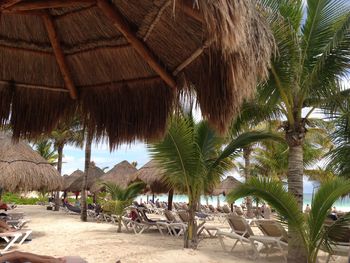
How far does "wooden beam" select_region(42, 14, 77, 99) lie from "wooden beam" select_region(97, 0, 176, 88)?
0.58 metres

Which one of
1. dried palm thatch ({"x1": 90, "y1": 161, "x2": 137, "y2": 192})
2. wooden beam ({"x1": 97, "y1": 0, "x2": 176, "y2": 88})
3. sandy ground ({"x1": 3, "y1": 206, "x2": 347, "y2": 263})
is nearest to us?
wooden beam ({"x1": 97, "y1": 0, "x2": 176, "y2": 88})

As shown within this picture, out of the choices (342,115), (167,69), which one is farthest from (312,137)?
(167,69)

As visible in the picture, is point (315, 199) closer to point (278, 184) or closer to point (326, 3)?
point (278, 184)

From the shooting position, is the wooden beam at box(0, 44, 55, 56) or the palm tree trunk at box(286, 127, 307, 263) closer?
the wooden beam at box(0, 44, 55, 56)

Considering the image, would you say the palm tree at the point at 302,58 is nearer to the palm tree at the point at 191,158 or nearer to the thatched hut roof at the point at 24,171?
the palm tree at the point at 191,158

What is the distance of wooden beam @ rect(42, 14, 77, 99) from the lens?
125 inches

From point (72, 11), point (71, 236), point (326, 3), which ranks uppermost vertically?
point (326, 3)

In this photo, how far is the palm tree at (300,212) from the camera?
212 inches

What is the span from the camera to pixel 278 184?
5637mm

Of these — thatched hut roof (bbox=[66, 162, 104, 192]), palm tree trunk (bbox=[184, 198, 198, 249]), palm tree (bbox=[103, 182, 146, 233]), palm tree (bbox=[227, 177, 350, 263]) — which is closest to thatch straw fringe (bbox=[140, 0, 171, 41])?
palm tree (bbox=[227, 177, 350, 263])

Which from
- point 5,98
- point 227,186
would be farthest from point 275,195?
point 227,186

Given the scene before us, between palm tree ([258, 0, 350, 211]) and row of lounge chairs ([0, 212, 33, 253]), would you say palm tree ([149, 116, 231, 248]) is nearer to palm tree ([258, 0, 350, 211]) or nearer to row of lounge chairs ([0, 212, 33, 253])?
palm tree ([258, 0, 350, 211])

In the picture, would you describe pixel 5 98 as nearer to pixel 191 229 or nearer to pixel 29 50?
pixel 29 50

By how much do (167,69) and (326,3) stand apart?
183 inches
